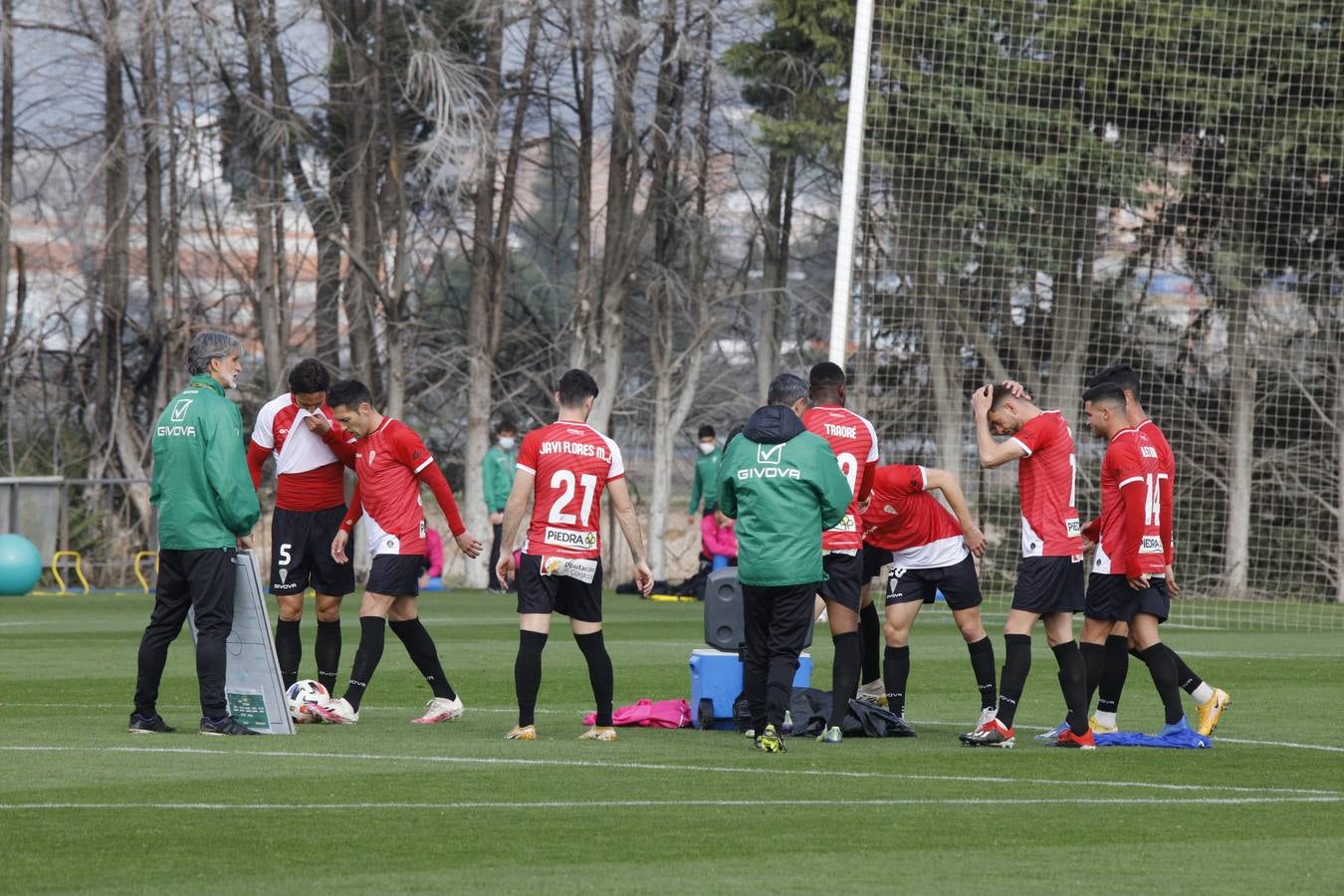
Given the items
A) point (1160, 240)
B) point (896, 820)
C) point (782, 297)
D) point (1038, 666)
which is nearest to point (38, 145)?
point (782, 297)

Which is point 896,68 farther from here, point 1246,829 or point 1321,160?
point 1246,829

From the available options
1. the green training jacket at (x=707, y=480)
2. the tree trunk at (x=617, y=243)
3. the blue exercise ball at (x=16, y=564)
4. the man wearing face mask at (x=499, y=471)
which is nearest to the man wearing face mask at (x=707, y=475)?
the green training jacket at (x=707, y=480)

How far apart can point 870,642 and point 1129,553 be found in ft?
7.08

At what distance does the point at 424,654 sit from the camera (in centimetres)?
1077

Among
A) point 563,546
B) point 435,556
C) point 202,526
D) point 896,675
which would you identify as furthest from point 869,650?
point 435,556

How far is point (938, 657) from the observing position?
15.7 m

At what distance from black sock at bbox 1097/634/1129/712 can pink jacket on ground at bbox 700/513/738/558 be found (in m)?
14.3

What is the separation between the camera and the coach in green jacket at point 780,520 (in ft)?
31.0

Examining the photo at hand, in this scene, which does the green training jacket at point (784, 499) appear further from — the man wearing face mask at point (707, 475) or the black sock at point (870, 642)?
the man wearing face mask at point (707, 475)

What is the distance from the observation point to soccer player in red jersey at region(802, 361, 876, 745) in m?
9.97

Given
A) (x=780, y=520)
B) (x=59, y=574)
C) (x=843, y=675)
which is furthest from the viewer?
(x=59, y=574)

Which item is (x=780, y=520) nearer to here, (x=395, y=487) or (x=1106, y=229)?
(x=395, y=487)

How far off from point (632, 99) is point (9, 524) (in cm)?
1110

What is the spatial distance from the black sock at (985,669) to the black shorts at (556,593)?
2164 mm
